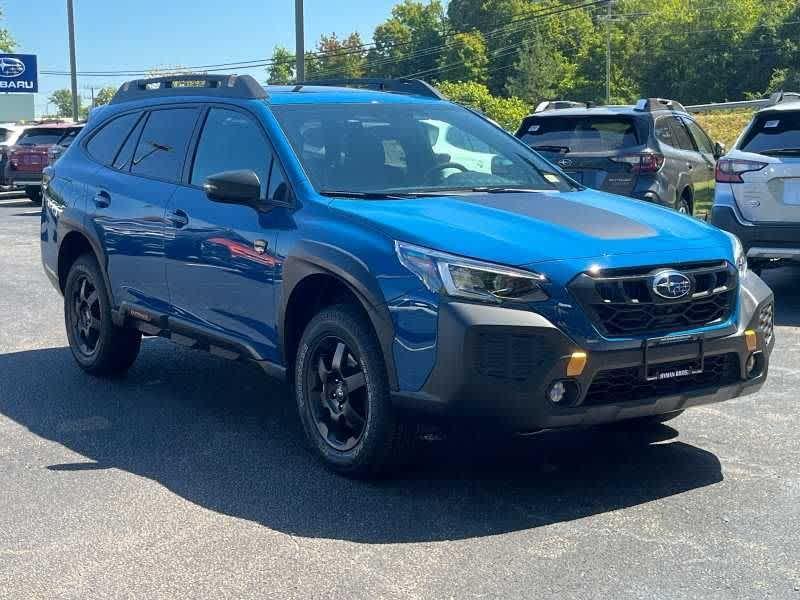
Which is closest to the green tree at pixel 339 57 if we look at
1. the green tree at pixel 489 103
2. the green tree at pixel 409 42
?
the green tree at pixel 409 42

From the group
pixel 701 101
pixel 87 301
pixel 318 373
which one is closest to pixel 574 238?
pixel 318 373

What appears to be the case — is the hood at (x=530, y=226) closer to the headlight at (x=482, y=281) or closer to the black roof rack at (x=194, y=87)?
the headlight at (x=482, y=281)

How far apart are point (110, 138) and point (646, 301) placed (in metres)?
4.15

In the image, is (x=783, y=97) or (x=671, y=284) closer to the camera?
(x=671, y=284)

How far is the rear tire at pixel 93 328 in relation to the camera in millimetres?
7590

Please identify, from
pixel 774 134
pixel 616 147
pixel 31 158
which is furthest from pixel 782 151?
pixel 31 158

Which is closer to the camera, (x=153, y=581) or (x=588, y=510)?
(x=153, y=581)

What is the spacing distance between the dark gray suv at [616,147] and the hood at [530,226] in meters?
6.50

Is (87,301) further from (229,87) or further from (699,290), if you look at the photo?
(699,290)

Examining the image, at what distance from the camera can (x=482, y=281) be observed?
190 inches

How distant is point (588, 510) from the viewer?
4988 mm

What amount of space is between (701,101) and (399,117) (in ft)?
356

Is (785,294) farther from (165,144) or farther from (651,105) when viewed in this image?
(165,144)

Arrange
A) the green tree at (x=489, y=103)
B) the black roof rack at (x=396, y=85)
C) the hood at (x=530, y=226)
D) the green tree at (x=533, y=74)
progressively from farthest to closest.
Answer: the green tree at (x=533, y=74) < the green tree at (x=489, y=103) < the black roof rack at (x=396, y=85) < the hood at (x=530, y=226)
